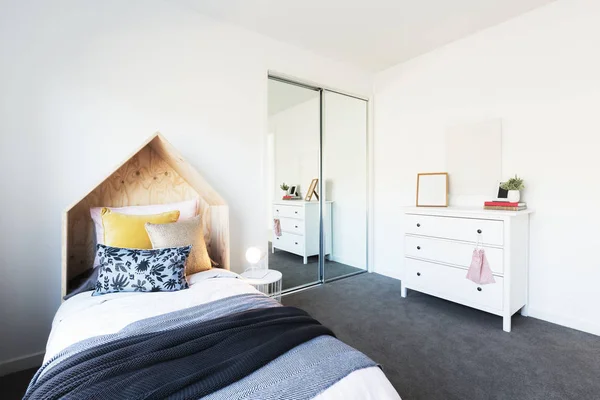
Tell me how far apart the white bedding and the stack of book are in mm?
2081

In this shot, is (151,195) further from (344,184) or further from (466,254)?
(466,254)

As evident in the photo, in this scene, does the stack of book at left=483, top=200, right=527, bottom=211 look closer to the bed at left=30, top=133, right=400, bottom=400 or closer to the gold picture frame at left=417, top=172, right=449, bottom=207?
the gold picture frame at left=417, top=172, right=449, bottom=207

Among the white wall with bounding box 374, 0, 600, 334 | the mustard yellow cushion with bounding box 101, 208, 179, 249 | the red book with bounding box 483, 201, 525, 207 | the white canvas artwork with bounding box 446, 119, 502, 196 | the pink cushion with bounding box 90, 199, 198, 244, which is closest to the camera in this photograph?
the mustard yellow cushion with bounding box 101, 208, 179, 249

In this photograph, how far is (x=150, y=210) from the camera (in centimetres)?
208

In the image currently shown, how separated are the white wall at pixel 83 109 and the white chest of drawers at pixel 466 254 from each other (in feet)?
5.74

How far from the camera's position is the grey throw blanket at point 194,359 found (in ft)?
2.63

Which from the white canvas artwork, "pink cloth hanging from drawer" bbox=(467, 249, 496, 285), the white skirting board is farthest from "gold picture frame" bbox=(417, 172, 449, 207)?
the white skirting board

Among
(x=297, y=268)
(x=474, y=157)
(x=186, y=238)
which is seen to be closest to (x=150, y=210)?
(x=186, y=238)

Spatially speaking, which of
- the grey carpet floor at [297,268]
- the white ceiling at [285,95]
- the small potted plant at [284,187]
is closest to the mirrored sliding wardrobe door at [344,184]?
the grey carpet floor at [297,268]

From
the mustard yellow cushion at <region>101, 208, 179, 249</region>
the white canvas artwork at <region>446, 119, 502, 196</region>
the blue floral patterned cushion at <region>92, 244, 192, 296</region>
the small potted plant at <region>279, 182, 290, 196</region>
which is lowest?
the blue floral patterned cushion at <region>92, 244, 192, 296</region>

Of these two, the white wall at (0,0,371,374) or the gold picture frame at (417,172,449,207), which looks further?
the gold picture frame at (417,172,449,207)

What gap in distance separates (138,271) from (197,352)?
82 centimetres

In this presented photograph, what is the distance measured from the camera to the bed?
813 millimetres

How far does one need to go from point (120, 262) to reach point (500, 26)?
353cm
